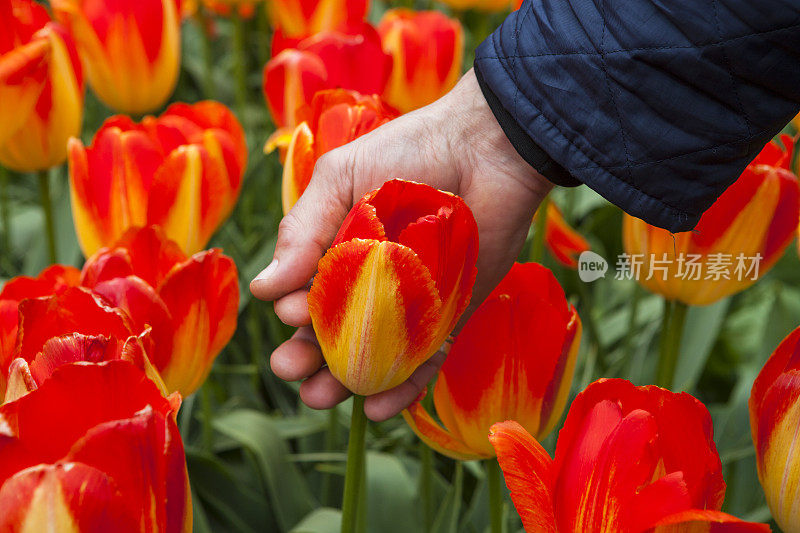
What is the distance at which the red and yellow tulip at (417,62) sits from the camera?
1.31 meters

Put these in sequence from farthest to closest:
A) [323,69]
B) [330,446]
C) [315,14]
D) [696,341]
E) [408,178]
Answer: [315,14], [696,341], [330,446], [323,69], [408,178]

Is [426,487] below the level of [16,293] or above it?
below

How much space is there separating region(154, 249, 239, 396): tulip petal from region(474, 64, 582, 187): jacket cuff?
264mm

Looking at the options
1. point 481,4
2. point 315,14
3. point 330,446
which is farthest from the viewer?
point 481,4

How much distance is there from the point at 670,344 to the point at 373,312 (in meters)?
0.48

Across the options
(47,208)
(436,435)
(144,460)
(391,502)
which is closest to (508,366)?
(436,435)

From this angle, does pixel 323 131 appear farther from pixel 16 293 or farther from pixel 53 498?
pixel 53 498

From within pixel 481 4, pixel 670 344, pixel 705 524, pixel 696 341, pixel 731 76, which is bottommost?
pixel 696 341

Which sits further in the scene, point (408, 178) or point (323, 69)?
point (323, 69)

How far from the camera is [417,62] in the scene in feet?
4.32

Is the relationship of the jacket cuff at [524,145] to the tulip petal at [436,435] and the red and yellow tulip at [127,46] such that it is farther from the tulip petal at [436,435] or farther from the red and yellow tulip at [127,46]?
the red and yellow tulip at [127,46]

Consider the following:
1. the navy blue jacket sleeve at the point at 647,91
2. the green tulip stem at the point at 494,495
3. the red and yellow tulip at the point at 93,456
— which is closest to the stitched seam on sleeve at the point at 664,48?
the navy blue jacket sleeve at the point at 647,91

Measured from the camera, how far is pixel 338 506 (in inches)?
45.3

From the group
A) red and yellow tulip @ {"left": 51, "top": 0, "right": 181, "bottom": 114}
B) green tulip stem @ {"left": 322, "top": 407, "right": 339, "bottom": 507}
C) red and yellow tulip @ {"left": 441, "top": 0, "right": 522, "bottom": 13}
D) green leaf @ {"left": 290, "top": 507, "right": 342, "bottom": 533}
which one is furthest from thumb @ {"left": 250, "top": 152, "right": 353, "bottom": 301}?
red and yellow tulip @ {"left": 441, "top": 0, "right": 522, "bottom": 13}
